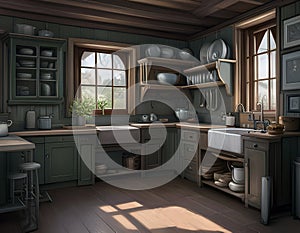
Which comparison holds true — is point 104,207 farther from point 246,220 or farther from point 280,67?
point 280,67

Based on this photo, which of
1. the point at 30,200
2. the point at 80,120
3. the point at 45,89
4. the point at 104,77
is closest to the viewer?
the point at 30,200

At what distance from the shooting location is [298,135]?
3.22m

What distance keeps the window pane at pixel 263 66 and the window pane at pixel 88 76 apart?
269 centimetres

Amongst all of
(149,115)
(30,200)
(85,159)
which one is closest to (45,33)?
(85,159)

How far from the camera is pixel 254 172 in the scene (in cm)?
323

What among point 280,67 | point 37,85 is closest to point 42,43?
point 37,85

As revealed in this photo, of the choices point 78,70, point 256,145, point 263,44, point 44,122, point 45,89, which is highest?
point 263,44

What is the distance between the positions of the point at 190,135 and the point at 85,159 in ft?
5.44

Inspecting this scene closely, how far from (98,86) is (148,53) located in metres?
1.09

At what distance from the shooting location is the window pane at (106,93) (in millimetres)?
4996

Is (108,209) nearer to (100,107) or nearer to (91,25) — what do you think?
(100,107)

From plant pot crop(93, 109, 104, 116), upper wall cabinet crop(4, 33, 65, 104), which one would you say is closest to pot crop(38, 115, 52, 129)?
upper wall cabinet crop(4, 33, 65, 104)

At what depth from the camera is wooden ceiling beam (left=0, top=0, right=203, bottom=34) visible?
12.9 ft

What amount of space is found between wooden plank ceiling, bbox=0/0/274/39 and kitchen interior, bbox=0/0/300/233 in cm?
2
